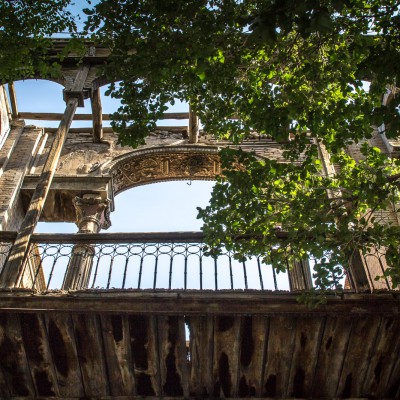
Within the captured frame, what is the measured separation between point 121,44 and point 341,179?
10.7 feet

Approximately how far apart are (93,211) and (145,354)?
194 inches

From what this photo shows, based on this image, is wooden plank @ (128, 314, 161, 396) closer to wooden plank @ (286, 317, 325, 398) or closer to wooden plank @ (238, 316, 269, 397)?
wooden plank @ (238, 316, 269, 397)

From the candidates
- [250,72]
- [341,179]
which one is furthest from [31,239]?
[341,179]

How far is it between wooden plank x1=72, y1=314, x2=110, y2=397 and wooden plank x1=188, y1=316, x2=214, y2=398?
109 centimetres

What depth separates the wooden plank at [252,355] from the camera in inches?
221

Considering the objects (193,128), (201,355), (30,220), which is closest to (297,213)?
(201,355)

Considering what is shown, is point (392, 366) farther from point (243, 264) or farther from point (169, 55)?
point (169, 55)

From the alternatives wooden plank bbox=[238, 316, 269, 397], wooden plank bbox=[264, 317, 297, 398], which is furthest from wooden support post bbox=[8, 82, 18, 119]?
wooden plank bbox=[264, 317, 297, 398]

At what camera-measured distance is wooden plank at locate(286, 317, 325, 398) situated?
5602 mm

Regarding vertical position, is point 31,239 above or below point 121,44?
below

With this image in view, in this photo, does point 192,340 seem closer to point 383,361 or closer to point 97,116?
point 383,361

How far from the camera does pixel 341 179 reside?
610 centimetres

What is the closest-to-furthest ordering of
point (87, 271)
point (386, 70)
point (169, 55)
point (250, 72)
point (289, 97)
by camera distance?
point (386, 70) < point (169, 55) < point (289, 97) < point (250, 72) < point (87, 271)

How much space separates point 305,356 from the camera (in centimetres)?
578
